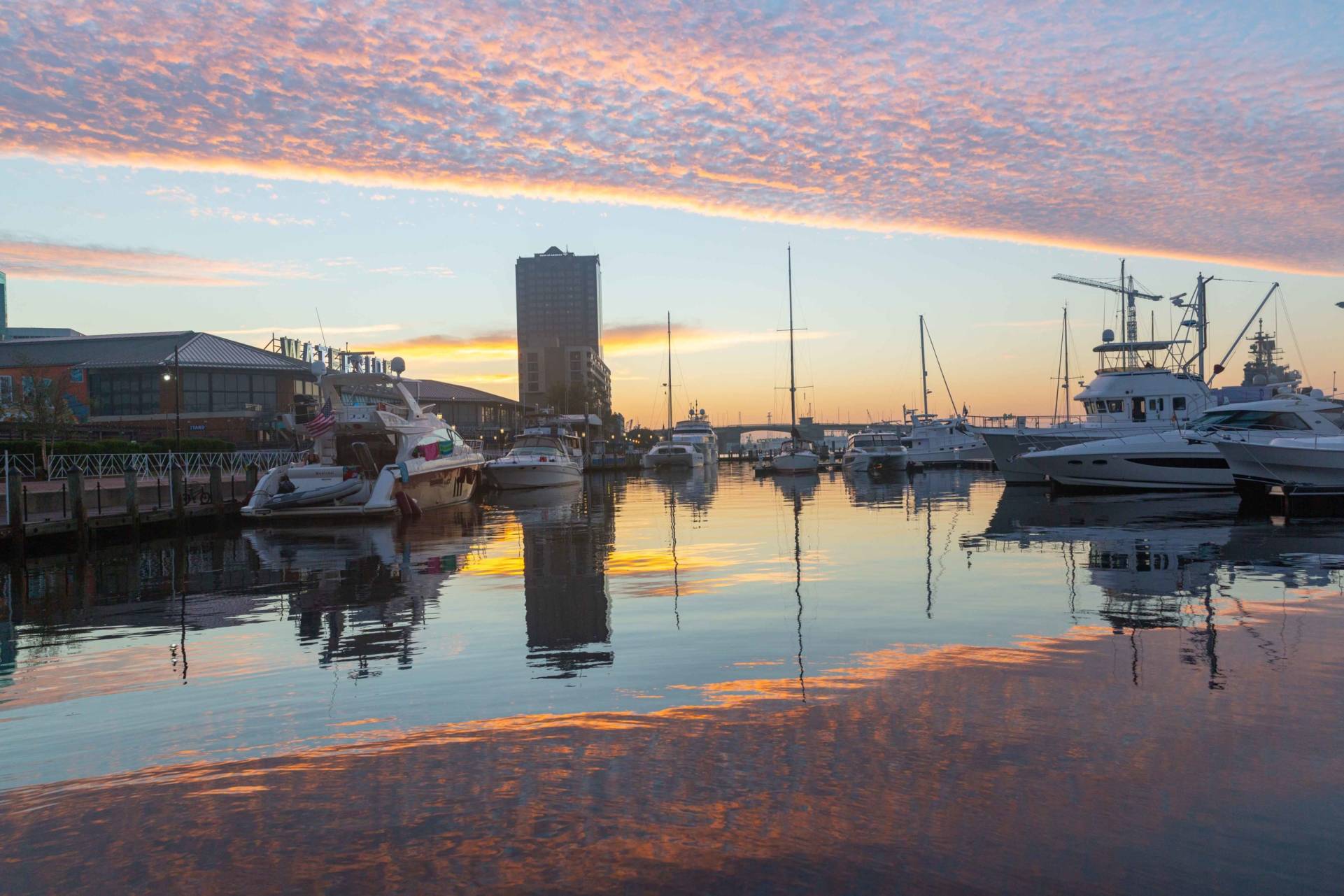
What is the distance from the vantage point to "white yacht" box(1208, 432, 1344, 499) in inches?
1094

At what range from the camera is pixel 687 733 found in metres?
7.34

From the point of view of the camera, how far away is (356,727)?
773 centimetres

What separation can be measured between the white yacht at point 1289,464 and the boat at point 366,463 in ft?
81.2

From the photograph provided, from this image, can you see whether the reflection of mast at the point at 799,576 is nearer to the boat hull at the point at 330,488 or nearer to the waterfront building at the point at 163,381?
the boat hull at the point at 330,488

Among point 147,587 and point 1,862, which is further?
point 147,587

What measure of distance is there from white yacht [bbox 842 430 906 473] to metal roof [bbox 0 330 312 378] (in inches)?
1604

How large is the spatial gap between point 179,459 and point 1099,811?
42.5 m

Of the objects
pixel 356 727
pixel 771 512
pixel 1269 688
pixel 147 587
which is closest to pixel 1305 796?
pixel 1269 688

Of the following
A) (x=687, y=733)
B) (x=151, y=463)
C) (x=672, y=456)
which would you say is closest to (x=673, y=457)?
(x=672, y=456)

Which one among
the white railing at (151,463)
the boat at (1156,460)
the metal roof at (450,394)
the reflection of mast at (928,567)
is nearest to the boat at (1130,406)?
the boat at (1156,460)

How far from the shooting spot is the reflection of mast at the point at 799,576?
891cm

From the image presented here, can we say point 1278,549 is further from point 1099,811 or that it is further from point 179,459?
point 179,459

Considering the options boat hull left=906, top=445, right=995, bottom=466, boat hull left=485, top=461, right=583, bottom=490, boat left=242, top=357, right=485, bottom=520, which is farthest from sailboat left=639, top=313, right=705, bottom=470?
boat left=242, top=357, right=485, bottom=520

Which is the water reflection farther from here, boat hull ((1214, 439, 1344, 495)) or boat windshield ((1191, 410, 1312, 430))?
boat windshield ((1191, 410, 1312, 430))
